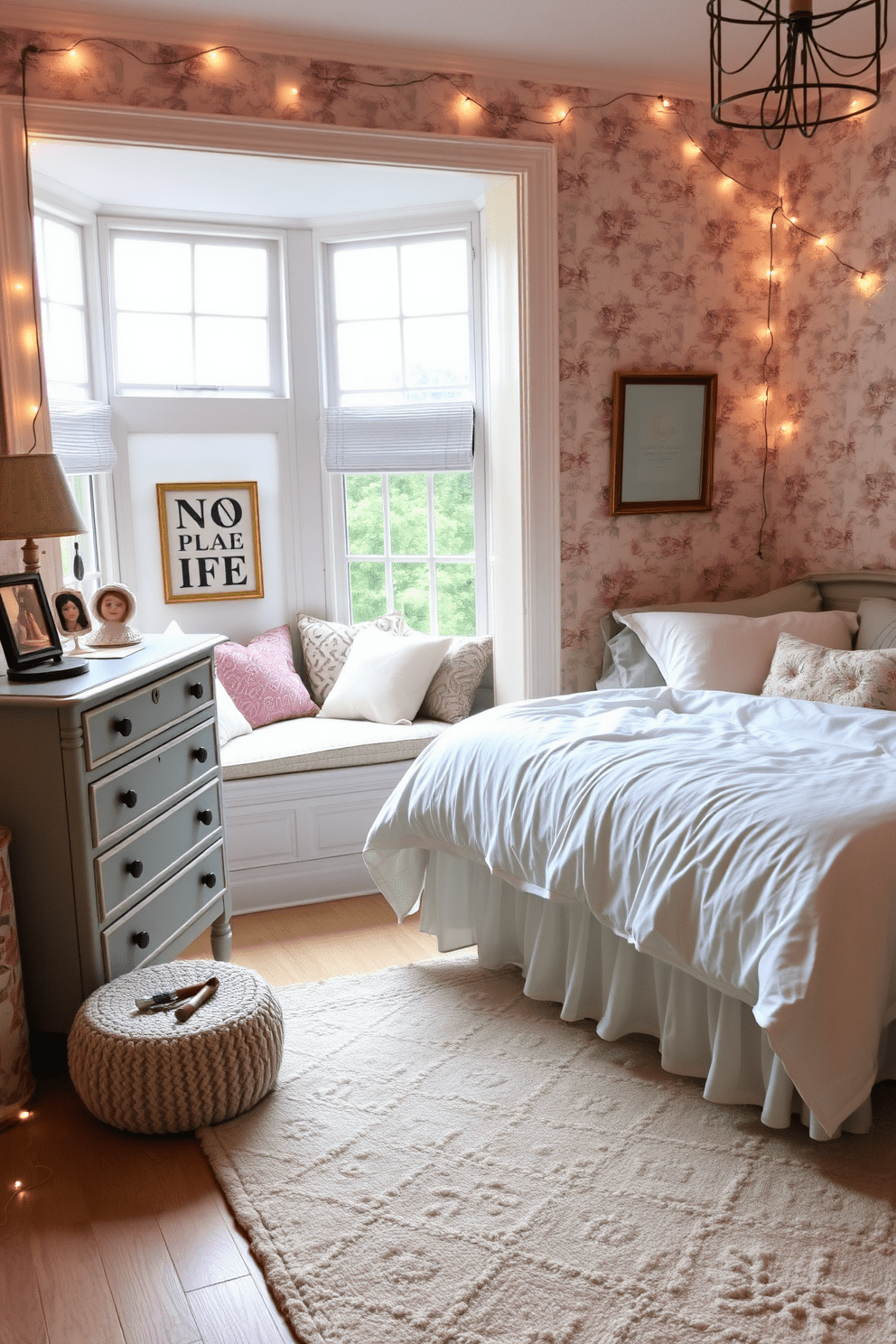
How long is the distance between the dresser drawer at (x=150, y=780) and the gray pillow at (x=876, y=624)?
81.0 inches

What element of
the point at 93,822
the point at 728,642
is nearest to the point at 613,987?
the point at 93,822

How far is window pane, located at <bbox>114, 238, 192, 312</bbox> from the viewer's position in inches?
168

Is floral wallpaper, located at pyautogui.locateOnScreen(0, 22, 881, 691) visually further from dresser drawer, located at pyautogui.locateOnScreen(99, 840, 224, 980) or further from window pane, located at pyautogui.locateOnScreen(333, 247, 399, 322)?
dresser drawer, located at pyautogui.locateOnScreen(99, 840, 224, 980)

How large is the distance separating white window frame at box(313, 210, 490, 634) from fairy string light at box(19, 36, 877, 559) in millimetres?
681

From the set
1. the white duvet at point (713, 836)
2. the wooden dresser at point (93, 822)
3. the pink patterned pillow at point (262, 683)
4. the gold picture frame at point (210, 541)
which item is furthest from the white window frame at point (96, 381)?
the white duvet at point (713, 836)

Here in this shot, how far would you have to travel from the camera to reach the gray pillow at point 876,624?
11.6 ft

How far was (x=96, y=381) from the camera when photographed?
4.23 meters

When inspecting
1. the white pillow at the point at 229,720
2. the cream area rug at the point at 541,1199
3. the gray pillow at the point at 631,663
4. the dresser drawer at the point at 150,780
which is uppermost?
the gray pillow at the point at 631,663

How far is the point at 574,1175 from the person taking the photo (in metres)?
2.16

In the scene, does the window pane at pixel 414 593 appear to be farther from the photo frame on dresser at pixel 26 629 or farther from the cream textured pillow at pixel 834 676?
the photo frame on dresser at pixel 26 629

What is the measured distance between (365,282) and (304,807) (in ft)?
6.98

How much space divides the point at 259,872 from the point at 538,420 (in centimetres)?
178

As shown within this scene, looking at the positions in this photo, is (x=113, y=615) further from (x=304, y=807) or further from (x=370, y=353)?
(x=370, y=353)

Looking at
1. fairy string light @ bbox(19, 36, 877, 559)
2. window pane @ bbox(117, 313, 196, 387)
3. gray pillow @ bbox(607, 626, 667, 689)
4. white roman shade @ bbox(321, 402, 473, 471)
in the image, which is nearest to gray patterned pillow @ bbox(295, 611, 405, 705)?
white roman shade @ bbox(321, 402, 473, 471)
